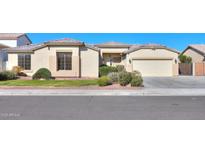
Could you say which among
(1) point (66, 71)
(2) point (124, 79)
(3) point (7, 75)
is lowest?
(2) point (124, 79)

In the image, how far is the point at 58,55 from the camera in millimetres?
28047

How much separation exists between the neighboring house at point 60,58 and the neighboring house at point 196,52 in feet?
61.3

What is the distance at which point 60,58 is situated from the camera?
28062 mm

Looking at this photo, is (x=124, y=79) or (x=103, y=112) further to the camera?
(x=124, y=79)

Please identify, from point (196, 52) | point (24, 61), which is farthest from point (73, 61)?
point (196, 52)

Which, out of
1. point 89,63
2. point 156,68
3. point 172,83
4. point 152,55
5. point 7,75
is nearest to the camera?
point 172,83

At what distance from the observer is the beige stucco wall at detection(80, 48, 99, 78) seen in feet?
92.8

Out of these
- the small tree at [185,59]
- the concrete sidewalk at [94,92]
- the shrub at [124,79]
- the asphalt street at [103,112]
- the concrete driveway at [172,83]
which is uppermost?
the small tree at [185,59]

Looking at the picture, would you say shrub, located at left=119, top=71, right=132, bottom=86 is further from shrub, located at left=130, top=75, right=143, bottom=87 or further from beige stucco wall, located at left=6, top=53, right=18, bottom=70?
beige stucco wall, located at left=6, top=53, right=18, bottom=70

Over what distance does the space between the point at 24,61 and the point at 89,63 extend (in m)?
6.83

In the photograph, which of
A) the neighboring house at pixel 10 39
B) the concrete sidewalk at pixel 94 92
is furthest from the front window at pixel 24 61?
the concrete sidewalk at pixel 94 92

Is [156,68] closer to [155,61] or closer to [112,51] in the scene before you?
[155,61]

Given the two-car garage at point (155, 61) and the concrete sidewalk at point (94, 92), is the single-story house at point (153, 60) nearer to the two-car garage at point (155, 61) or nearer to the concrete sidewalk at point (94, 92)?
the two-car garage at point (155, 61)

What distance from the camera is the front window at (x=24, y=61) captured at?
2927cm
